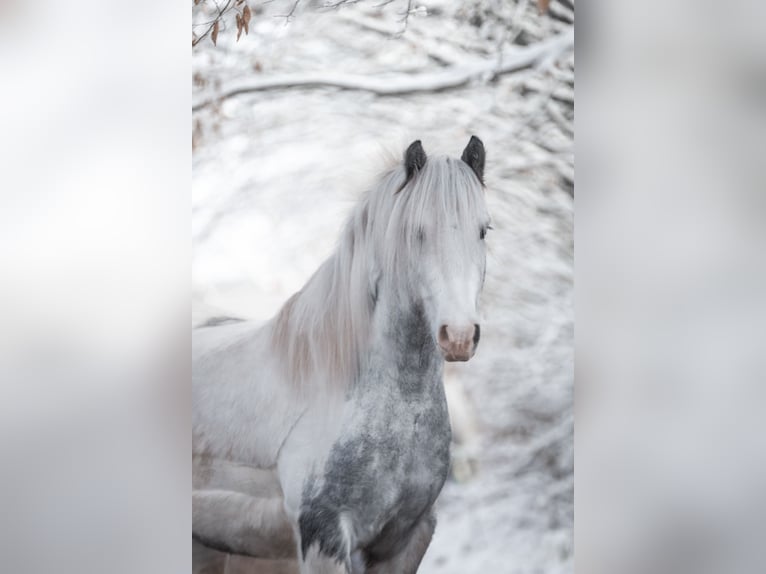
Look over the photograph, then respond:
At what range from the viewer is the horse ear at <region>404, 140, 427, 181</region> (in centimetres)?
170

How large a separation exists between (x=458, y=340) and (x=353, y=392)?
0.26 metres

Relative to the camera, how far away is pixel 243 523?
1.65 meters

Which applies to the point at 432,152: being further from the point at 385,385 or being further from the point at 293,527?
the point at 293,527

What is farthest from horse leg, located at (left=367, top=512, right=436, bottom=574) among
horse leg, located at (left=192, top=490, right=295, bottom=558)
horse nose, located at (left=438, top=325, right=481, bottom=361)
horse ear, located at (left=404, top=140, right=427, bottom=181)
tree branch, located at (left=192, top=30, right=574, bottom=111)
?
tree branch, located at (left=192, top=30, right=574, bottom=111)

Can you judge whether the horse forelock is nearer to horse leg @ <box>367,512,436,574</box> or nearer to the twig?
horse leg @ <box>367,512,436,574</box>

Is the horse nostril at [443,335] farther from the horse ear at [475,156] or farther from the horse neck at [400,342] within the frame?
the horse ear at [475,156]

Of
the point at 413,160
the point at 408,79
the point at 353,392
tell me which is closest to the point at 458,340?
the point at 353,392

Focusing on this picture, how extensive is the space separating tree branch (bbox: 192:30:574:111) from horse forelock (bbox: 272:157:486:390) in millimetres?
212

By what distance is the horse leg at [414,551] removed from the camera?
1.70m

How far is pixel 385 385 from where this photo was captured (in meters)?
1.69

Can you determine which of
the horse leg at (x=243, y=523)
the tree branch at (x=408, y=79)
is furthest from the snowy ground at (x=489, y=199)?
the horse leg at (x=243, y=523)

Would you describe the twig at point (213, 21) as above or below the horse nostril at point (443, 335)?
above

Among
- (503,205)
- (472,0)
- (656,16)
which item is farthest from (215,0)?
(656,16)

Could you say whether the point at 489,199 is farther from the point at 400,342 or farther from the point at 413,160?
the point at 400,342
